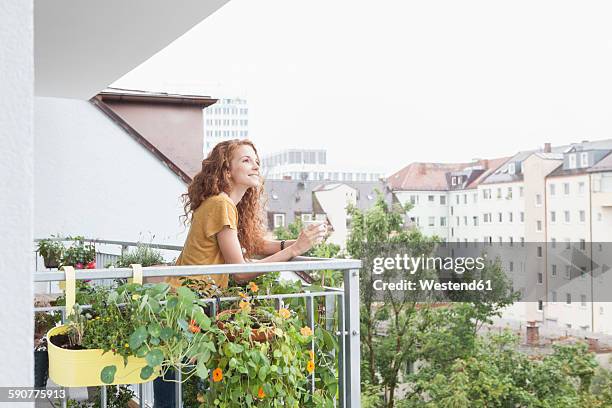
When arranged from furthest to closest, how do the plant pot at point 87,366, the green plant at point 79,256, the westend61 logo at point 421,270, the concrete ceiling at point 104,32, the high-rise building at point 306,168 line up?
the high-rise building at point 306,168
the westend61 logo at point 421,270
the green plant at point 79,256
the concrete ceiling at point 104,32
the plant pot at point 87,366

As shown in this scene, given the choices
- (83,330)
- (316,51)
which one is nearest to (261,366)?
(83,330)

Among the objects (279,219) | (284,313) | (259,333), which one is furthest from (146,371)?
(279,219)

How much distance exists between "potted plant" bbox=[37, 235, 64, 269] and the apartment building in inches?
701

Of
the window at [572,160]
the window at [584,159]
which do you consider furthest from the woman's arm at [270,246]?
the window at [572,160]

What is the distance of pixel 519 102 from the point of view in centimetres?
2352

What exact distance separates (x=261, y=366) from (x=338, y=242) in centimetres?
2034

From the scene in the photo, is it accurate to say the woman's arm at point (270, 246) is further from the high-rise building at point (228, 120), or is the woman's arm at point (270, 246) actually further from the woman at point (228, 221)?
the high-rise building at point (228, 120)

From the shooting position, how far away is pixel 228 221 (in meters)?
2.12

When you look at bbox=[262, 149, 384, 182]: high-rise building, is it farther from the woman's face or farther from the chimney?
the woman's face

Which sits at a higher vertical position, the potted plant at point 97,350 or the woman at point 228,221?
the woman at point 228,221

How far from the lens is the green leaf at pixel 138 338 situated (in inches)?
60.9

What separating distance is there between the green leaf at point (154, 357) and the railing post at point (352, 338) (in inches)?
24.6

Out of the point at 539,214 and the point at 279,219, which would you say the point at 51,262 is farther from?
the point at 539,214

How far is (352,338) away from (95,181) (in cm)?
484
